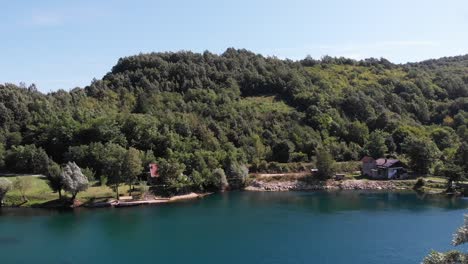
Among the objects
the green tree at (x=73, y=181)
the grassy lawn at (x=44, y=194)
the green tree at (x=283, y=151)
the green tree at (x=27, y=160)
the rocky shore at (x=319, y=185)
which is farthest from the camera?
the green tree at (x=283, y=151)

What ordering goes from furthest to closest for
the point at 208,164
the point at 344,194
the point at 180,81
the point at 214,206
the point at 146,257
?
the point at 180,81, the point at 208,164, the point at 344,194, the point at 214,206, the point at 146,257

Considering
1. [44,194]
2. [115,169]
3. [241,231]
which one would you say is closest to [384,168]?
[241,231]

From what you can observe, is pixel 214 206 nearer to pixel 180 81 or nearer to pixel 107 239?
pixel 107 239

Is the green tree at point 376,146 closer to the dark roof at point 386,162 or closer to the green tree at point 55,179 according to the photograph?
the dark roof at point 386,162

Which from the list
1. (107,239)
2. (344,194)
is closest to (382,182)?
(344,194)

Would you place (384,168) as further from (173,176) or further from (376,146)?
(173,176)

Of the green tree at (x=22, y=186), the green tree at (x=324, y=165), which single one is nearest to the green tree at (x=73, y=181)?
the green tree at (x=22, y=186)
